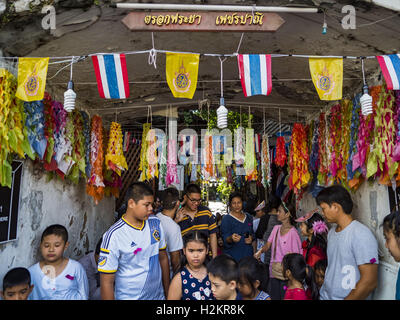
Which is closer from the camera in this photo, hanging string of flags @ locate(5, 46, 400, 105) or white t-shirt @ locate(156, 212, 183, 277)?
hanging string of flags @ locate(5, 46, 400, 105)

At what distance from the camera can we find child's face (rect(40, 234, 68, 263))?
246 centimetres

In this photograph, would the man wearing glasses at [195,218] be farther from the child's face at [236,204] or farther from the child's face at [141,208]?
the child's face at [141,208]

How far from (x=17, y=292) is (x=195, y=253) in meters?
1.32

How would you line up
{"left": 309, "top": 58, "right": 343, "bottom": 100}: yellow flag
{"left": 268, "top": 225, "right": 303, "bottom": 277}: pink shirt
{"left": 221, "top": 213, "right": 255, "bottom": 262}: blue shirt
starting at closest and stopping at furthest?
{"left": 309, "top": 58, "right": 343, "bottom": 100}: yellow flag → {"left": 268, "top": 225, "right": 303, "bottom": 277}: pink shirt → {"left": 221, "top": 213, "right": 255, "bottom": 262}: blue shirt

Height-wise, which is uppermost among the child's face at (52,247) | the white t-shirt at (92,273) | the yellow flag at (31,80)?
the yellow flag at (31,80)

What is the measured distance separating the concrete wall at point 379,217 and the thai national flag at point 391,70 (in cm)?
98

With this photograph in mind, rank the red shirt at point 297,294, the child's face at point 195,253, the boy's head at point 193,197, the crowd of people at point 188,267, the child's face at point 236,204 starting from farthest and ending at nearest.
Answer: the child's face at point 236,204 < the boy's head at point 193,197 < the red shirt at point 297,294 < the child's face at point 195,253 < the crowd of people at point 188,267

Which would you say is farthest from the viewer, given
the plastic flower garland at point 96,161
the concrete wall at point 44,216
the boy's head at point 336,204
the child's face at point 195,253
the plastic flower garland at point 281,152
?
the plastic flower garland at point 281,152

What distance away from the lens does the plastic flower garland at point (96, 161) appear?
3826 millimetres

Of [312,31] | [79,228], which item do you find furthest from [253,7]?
[79,228]

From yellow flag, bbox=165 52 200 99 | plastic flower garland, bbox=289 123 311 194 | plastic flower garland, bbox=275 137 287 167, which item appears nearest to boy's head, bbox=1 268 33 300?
yellow flag, bbox=165 52 200 99

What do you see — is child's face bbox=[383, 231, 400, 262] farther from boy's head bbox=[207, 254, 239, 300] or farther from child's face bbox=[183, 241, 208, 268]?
child's face bbox=[183, 241, 208, 268]

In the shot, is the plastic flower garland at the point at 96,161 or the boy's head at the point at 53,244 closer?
the boy's head at the point at 53,244

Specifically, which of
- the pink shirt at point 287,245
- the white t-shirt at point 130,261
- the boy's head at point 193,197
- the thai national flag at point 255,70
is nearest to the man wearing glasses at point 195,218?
the boy's head at point 193,197
